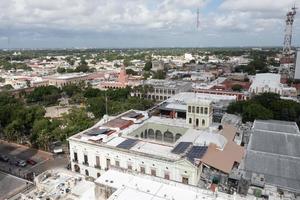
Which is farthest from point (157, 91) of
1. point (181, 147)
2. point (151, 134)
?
point (181, 147)

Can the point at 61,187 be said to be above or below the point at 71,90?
above

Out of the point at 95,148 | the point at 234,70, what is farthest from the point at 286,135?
the point at 234,70

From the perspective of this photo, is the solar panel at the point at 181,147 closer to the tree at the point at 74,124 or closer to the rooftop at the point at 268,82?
the tree at the point at 74,124

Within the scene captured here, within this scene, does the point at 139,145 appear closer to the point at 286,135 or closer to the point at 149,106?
the point at 286,135

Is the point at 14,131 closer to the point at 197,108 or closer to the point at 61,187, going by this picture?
the point at 61,187

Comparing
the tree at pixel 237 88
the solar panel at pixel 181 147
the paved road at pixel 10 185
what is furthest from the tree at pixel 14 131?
the tree at pixel 237 88

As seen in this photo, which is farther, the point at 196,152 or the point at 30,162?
the point at 30,162

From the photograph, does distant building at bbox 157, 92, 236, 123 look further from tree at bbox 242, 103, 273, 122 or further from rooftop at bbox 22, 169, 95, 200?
rooftop at bbox 22, 169, 95, 200
